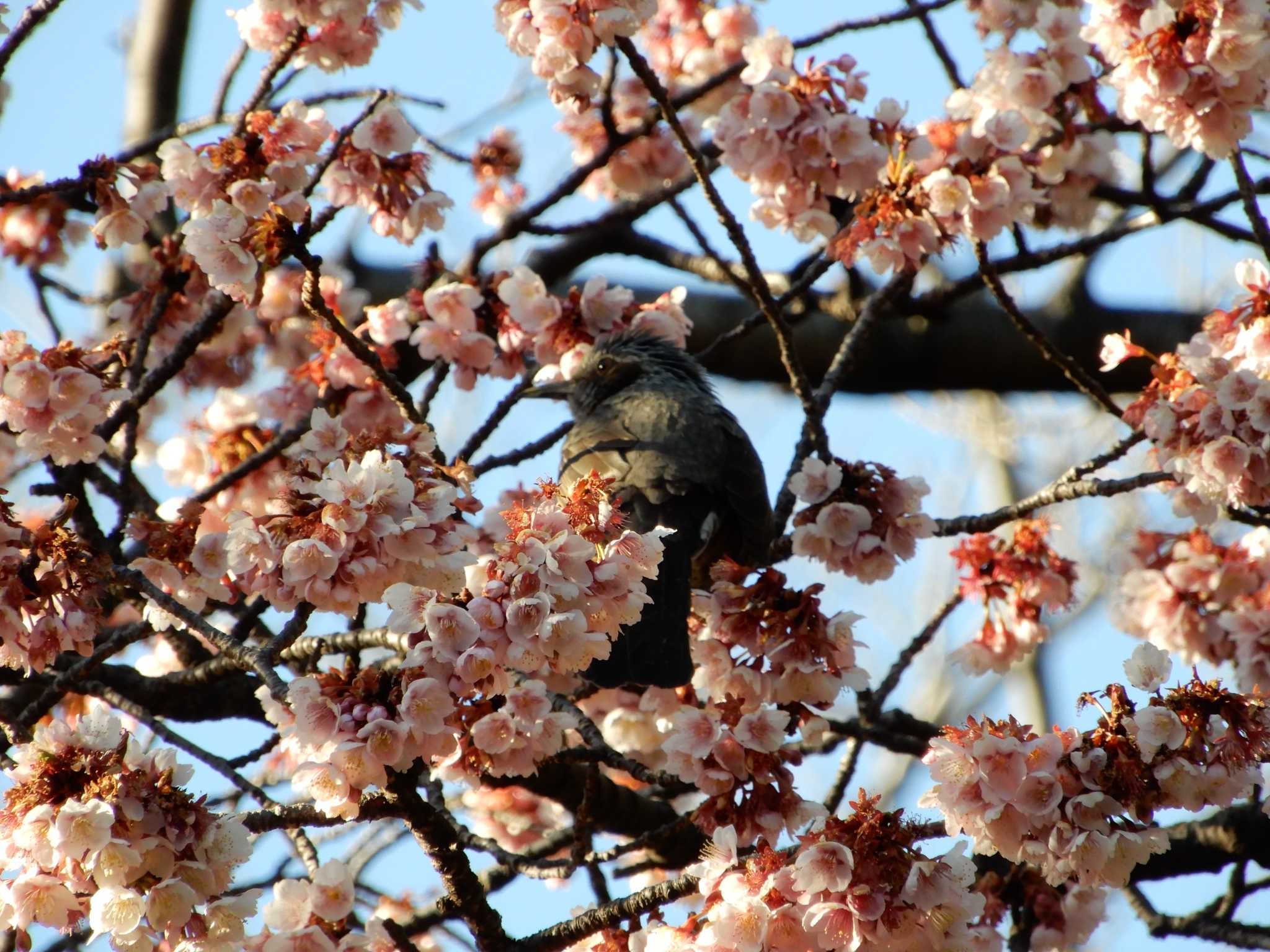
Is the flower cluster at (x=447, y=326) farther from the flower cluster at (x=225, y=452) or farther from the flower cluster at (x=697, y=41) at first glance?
the flower cluster at (x=697, y=41)

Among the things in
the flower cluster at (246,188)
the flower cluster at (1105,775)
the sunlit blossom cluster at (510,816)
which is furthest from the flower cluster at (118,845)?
the sunlit blossom cluster at (510,816)

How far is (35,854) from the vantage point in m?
1.97

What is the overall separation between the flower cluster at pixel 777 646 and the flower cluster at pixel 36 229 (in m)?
2.08

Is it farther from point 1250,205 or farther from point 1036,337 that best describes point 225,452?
point 1250,205

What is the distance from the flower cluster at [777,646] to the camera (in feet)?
9.13

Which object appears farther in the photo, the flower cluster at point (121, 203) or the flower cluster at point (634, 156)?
the flower cluster at point (634, 156)

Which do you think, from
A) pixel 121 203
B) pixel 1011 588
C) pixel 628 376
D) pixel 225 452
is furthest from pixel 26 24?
pixel 1011 588

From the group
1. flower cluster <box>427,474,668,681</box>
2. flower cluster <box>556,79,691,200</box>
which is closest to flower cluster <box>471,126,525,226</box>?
flower cluster <box>556,79,691,200</box>

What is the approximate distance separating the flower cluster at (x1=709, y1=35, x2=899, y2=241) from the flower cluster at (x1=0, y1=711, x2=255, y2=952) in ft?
6.57

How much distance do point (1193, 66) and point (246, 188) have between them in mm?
2033

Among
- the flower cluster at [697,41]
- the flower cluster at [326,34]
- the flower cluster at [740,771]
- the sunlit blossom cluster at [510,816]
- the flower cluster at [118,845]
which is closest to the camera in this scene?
the flower cluster at [118,845]

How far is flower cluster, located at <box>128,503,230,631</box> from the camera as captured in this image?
104 inches

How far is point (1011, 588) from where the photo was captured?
3.59m

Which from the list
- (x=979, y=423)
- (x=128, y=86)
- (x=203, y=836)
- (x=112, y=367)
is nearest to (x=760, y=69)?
Answer: (x=112, y=367)
